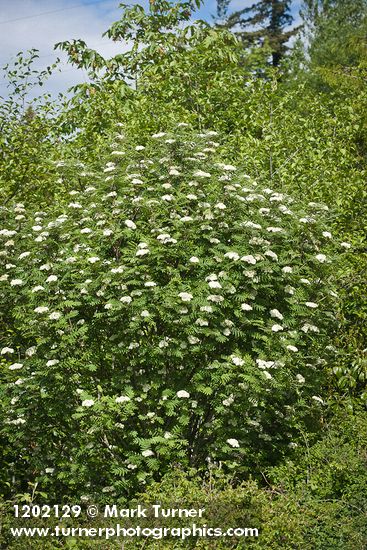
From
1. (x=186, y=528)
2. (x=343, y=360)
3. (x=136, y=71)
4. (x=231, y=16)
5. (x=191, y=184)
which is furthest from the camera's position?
(x=231, y=16)

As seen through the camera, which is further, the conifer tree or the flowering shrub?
the conifer tree

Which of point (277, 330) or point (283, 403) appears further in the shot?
point (283, 403)

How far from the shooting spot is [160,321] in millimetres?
5727

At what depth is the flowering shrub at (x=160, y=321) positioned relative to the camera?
5.55 metres

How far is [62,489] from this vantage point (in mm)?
6297

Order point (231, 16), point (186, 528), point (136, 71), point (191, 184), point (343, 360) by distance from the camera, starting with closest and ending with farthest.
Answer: point (186, 528)
point (191, 184)
point (343, 360)
point (136, 71)
point (231, 16)

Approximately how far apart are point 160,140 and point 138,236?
3.06 ft

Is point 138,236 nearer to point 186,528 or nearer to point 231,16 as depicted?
point 186,528

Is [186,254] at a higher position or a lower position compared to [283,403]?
higher

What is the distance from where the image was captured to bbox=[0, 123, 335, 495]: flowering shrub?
5551 millimetres

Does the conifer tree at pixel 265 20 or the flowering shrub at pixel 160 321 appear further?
the conifer tree at pixel 265 20

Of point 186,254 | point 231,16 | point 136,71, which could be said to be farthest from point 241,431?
point 231,16

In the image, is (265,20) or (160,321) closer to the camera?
(160,321)

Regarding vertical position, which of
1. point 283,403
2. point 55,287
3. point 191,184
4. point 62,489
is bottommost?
point 62,489
